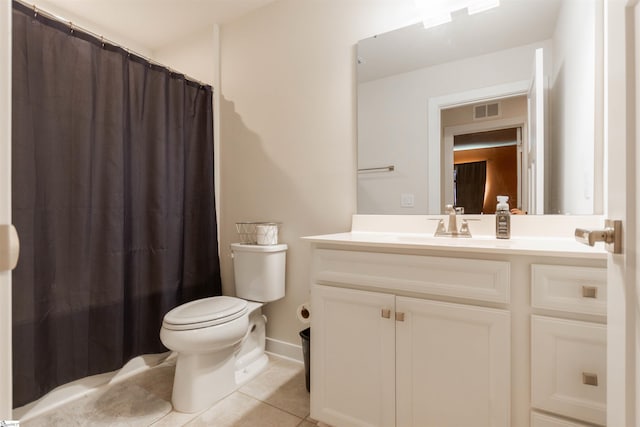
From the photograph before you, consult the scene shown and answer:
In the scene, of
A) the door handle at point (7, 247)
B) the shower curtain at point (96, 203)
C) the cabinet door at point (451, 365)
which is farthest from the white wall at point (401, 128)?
the door handle at point (7, 247)

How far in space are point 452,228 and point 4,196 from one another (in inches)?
61.7

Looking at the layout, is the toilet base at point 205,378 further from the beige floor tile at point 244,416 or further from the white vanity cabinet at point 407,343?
the white vanity cabinet at point 407,343

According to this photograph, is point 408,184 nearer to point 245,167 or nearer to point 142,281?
point 245,167

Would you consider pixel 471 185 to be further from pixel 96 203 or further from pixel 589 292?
pixel 96 203

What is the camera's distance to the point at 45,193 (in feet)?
5.09

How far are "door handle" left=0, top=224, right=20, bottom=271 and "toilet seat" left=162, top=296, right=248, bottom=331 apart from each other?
1.16m

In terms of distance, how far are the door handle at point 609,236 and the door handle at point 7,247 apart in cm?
96

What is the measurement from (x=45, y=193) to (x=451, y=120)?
201cm

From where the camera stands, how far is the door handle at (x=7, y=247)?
486 mm

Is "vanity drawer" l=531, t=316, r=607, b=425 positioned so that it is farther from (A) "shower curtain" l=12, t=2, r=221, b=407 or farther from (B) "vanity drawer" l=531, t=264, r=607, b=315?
(A) "shower curtain" l=12, t=2, r=221, b=407

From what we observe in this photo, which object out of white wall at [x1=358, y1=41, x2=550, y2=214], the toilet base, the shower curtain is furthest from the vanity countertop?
the shower curtain

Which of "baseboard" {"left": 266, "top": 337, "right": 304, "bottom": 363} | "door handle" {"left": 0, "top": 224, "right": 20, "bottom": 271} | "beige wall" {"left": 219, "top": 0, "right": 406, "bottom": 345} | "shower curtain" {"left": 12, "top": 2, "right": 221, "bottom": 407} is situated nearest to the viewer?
"door handle" {"left": 0, "top": 224, "right": 20, "bottom": 271}

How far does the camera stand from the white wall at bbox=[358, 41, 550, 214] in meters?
1.68

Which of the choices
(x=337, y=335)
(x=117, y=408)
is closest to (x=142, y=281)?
(x=117, y=408)
